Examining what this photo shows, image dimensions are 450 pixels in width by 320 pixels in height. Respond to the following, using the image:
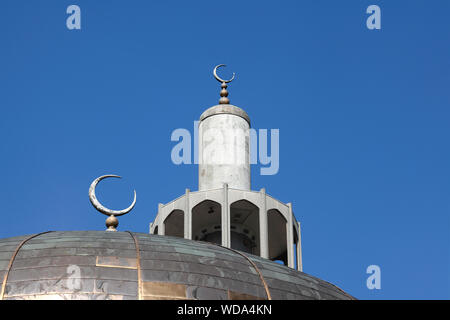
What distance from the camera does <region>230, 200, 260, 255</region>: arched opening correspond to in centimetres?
5631

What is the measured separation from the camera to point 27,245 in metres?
45.2

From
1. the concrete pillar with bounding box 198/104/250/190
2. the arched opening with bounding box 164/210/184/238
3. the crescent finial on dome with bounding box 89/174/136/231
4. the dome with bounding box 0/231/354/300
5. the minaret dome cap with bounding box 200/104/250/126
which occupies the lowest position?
the dome with bounding box 0/231/354/300

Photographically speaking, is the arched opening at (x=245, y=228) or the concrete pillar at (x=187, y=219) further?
the arched opening at (x=245, y=228)

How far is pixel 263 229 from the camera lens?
180 feet

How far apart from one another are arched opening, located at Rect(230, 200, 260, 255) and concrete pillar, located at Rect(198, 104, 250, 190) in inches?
36.8

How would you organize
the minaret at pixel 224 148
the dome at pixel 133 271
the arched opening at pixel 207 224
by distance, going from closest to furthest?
the dome at pixel 133 271
the arched opening at pixel 207 224
the minaret at pixel 224 148

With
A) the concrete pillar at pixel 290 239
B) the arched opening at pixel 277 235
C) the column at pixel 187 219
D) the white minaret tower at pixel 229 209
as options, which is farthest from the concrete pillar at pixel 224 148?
the concrete pillar at pixel 290 239

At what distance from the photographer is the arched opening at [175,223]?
2233 inches

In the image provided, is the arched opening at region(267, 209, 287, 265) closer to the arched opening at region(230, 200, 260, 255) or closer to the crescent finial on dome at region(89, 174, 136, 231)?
the arched opening at region(230, 200, 260, 255)

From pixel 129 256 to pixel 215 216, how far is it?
42.2 ft

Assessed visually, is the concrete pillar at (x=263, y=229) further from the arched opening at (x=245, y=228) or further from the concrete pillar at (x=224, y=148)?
the concrete pillar at (x=224, y=148)

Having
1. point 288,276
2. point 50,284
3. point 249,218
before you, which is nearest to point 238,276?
point 288,276

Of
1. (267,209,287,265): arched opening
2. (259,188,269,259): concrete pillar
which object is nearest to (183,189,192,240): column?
(259,188,269,259): concrete pillar

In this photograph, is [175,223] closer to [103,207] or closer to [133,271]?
[103,207]
